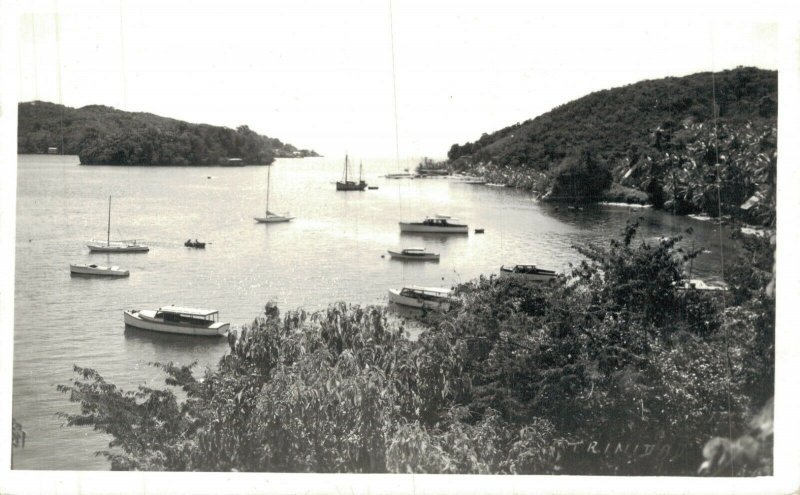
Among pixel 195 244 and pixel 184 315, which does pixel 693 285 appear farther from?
pixel 195 244

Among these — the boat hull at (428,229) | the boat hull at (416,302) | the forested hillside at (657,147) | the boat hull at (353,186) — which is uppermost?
the forested hillside at (657,147)

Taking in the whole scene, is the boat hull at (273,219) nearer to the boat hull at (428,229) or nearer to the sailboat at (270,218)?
the sailboat at (270,218)

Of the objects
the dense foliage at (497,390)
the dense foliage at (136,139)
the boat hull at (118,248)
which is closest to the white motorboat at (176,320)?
the dense foliage at (497,390)

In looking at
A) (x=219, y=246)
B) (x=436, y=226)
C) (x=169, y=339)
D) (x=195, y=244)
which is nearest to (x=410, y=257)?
(x=436, y=226)

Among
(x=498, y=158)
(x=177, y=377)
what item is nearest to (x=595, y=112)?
(x=498, y=158)

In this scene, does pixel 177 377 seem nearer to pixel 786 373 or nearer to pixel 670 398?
pixel 670 398

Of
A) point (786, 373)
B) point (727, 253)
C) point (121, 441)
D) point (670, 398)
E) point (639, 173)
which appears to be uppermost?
point (639, 173)
